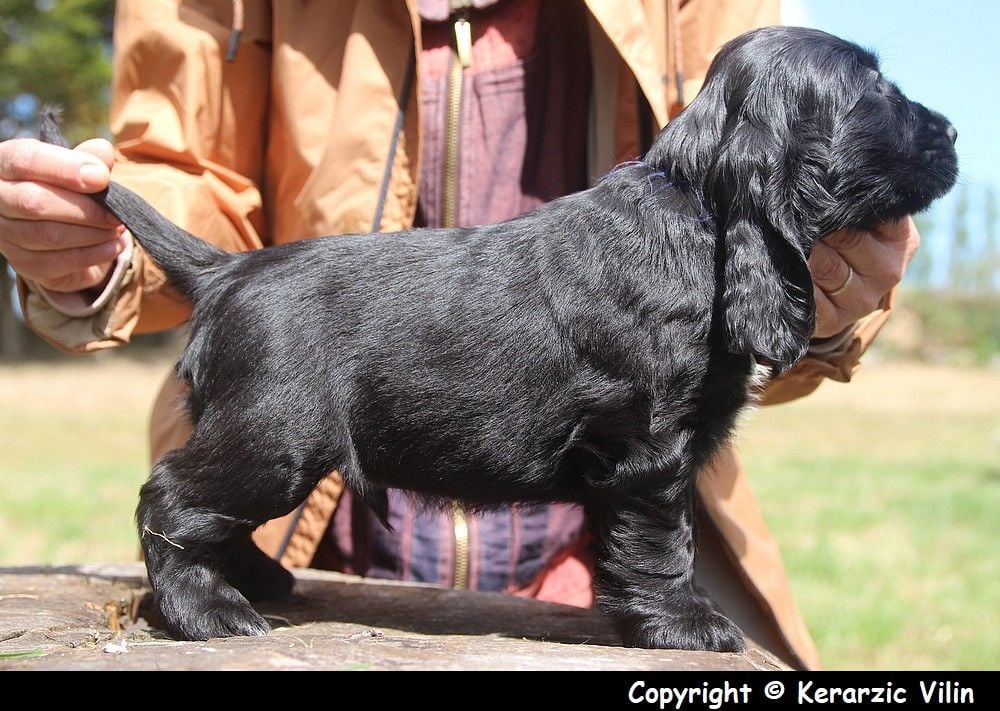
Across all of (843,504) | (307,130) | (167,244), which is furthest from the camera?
(843,504)

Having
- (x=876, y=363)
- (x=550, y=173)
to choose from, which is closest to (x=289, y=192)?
(x=550, y=173)

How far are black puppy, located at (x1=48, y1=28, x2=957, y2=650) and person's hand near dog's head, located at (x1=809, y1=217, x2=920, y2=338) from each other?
18 cm

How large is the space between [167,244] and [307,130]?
756mm

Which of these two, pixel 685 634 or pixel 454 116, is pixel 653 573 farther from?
pixel 454 116

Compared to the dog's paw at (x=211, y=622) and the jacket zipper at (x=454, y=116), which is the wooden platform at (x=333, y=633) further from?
the jacket zipper at (x=454, y=116)

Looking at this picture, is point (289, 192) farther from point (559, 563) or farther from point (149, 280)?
point (559, 563)

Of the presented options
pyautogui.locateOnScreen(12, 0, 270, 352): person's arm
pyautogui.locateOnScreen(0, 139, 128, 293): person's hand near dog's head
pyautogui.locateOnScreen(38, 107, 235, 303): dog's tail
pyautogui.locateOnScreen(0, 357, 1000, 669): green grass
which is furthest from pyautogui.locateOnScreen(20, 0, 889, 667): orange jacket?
pyautogui.locateOnScreen(0, 357, 1000, 669): green grass

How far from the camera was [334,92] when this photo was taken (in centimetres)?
301

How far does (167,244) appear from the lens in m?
2.38

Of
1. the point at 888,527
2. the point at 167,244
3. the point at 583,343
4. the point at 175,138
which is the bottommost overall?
the point at 888,527

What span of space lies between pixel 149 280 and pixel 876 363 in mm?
22116

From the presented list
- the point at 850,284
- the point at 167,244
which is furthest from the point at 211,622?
the point at 850,284

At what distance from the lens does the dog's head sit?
2.05 m

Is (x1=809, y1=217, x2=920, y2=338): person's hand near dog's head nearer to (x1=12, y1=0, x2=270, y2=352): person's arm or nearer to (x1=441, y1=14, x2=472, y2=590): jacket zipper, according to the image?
(x1=441, y1=14, x2=472, y2=590): jacket zipper
